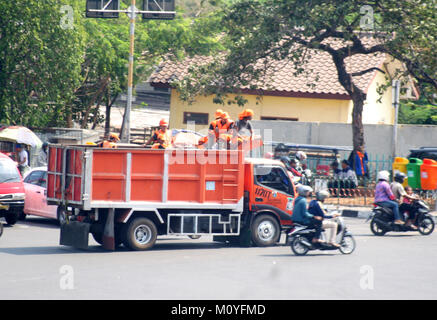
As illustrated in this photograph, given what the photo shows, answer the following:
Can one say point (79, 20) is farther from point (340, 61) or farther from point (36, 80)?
point (340, 61)

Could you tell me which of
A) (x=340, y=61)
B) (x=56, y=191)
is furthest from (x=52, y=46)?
(x=56, y=191)

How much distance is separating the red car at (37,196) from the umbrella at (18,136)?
21.8 feet

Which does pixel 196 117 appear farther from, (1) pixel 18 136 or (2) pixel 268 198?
(2) pixel 268 198

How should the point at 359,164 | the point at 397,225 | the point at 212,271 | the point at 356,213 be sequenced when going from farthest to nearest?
1. the point at 359,164
2. the point at 356,213
3. the point at 397,225
4. the point at 212,271

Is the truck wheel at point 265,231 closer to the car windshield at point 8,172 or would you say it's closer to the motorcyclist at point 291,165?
the motorcyclist at point 291,165

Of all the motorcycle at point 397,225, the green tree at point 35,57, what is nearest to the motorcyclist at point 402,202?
the motorcycle at point 397,225

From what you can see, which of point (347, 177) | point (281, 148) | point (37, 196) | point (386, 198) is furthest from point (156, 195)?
point (281, 148)

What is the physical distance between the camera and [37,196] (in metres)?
17.9

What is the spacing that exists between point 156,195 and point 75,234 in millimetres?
1626

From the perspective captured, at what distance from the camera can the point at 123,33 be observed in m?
32.0

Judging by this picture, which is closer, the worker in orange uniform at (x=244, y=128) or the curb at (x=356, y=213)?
the worker in orange uniform at (x=244, y=128)

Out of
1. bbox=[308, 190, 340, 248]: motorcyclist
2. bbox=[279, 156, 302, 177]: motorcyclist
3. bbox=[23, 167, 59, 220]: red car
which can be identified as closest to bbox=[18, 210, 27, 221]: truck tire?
bbox=[23, 167, 59, 220]: red car

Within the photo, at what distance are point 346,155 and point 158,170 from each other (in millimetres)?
16132

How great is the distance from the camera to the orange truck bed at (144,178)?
1295 cm
